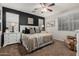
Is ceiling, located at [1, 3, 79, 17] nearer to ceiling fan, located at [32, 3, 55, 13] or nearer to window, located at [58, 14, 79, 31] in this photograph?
ceiling fan, located at [32, 3, 55, 13]

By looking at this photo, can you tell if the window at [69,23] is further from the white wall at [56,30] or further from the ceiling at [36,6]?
the ceiling at [36,6]

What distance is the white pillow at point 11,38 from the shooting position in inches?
90.6

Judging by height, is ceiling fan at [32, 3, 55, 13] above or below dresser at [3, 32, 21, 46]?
above

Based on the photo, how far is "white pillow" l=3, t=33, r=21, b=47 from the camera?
2.30 meters

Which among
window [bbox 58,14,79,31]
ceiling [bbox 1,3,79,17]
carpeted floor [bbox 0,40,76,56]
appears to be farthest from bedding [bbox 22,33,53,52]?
ceiling [bbox 1,3,79,17]

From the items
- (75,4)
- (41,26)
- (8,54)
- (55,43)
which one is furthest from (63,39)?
(8,54)

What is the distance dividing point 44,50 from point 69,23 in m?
0.95

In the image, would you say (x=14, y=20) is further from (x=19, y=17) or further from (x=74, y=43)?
(x=74, y=43)

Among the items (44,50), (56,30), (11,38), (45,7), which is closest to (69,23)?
(56,30)

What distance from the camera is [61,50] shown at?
7.48 feet

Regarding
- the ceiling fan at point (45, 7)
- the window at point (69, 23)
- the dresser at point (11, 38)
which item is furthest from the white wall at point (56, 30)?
the dresser at point (11, 38)

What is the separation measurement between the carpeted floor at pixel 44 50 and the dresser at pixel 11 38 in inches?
4.3

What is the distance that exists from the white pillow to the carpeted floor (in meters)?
0.10

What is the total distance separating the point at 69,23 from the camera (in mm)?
2273
